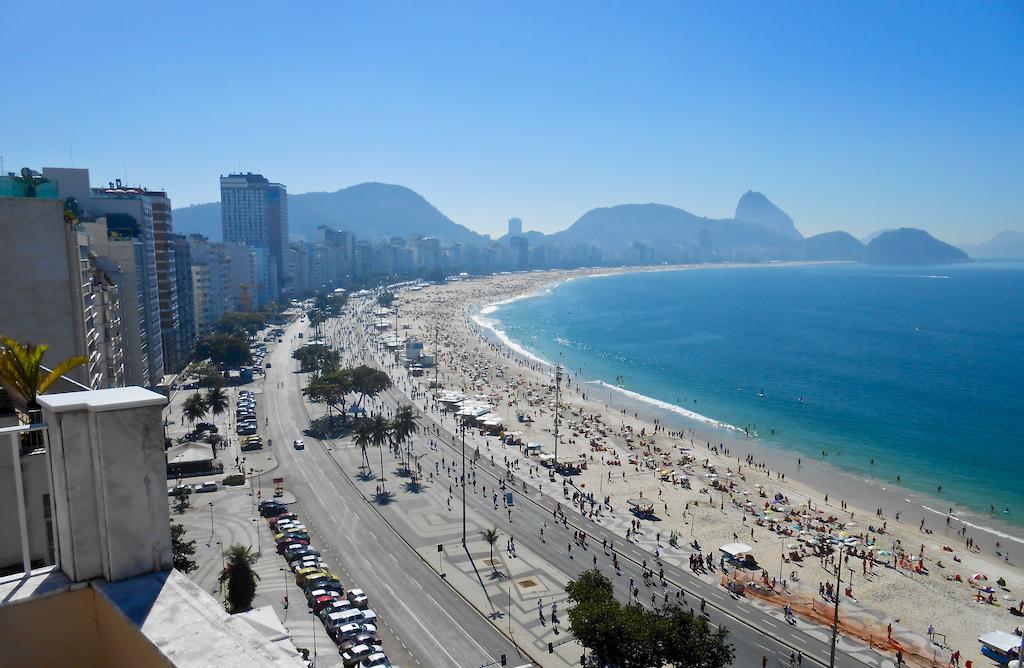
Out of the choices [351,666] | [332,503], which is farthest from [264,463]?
[351,666]

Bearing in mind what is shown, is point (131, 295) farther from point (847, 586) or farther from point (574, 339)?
point (574, 339)

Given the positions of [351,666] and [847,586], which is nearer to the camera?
[351,666]

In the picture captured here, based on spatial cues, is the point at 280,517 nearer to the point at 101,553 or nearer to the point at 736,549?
the point at 736,549

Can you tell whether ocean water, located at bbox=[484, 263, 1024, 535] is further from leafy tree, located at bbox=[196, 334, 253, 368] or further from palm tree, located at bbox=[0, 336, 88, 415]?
palm tree, located at bbox=[0, 336, 88, 415]

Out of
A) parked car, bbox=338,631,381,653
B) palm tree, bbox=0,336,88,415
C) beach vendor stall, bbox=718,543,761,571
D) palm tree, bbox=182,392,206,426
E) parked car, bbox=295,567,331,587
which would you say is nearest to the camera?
palm tree, bbox=0,336,88,415

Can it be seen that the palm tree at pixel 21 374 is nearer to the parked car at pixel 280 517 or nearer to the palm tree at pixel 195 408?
the parked car at pixel 280 517

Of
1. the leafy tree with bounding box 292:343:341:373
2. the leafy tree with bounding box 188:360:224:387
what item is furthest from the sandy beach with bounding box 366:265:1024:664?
the leafy tree with bounding box 188:360:224:387

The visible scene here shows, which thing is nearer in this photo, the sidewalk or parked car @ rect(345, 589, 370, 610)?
the sidewalk

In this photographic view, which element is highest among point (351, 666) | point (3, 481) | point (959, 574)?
point (3, 481)
